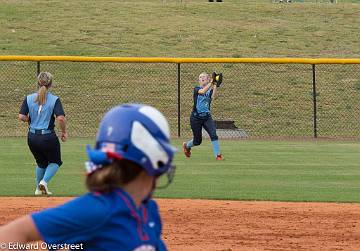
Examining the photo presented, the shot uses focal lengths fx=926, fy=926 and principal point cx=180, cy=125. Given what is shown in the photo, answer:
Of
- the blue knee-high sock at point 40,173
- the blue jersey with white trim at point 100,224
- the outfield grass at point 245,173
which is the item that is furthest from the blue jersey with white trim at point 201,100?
the blue jersey with white trim at point 100,224

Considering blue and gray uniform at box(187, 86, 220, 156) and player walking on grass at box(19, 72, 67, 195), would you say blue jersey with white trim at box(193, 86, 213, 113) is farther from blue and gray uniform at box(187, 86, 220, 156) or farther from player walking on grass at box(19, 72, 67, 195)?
player walking on grass at box(19, 72, 67, 195)

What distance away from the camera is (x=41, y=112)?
1259 cm

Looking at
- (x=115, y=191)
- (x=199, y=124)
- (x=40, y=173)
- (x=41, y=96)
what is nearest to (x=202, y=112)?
(x=199, y=124)

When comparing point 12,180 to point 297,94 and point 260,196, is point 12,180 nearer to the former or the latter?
point 260,196

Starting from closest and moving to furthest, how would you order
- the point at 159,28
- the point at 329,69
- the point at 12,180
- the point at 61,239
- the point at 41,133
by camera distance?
the point at 61,239 → the point at 41,133 → the point at 12,180 → the point at 329,69 → the point at 159,28

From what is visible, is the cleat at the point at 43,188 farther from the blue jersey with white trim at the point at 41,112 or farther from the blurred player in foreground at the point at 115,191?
the blurred player in foreground at the point at 115,191

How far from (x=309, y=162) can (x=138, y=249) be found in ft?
52.1

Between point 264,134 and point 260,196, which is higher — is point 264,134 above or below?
below

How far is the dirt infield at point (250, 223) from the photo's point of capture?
981 cm

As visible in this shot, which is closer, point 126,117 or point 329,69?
point 126,117

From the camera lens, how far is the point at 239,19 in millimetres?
48219

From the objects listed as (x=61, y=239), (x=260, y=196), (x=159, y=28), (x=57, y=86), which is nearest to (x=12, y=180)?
(x=260, y=196)

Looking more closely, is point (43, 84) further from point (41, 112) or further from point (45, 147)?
point (45, 147)

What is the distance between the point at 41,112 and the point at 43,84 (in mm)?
551
